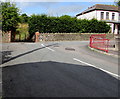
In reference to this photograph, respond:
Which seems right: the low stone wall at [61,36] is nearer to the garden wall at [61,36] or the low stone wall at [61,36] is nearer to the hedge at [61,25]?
the garden wall at [61,36]

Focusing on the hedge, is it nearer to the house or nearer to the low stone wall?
the low stone wall

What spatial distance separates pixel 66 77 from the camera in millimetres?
5859

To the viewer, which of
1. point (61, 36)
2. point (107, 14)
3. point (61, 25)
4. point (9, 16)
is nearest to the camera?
point (9, 16)

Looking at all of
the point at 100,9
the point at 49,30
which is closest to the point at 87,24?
the point at 49,30

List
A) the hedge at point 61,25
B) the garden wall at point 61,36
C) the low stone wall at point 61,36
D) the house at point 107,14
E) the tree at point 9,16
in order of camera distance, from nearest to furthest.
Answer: the tree at point 9,16 → the low stone wall at point 61,36 → the garden wall at point 61,36 → the hedge at point 61,25 → the house at point 107,14

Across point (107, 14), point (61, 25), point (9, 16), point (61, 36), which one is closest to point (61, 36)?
point (61, 36)

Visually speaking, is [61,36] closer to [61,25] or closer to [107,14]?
[61,25]

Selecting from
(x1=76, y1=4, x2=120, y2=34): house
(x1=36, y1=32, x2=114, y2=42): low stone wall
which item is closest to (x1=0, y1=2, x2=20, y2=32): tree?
(x1=36, y1=32, x2=114, y2=42): low stone wall

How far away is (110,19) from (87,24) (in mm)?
16769

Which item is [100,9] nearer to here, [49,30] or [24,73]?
[49,30]

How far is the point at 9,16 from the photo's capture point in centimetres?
2162

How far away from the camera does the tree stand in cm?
2133

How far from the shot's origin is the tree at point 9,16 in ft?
70.0

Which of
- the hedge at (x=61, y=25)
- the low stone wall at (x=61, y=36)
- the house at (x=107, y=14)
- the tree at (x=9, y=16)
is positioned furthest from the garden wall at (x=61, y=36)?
the house at (x=107, y=14)
